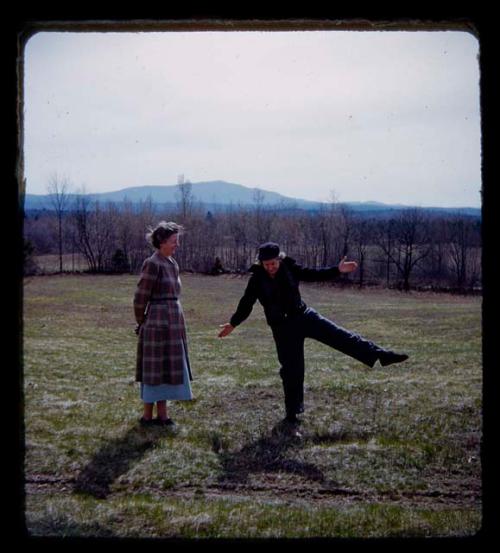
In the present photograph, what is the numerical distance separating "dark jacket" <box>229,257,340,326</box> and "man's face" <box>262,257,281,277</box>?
0.18ft

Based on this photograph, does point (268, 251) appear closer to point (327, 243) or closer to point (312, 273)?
point (312, 273)

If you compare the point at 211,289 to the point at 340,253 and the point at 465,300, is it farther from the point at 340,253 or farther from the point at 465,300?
the point at 465,300

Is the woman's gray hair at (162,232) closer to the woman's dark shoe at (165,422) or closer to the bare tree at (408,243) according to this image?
the woman's dark shoe at (165,422)

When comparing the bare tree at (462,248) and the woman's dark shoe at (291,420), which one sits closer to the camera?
the woman's dark shoe at (291,420)

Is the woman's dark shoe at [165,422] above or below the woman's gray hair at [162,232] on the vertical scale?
below

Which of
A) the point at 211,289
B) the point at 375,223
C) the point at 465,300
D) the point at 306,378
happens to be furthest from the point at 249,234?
the point at 306,378

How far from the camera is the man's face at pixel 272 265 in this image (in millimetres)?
6320

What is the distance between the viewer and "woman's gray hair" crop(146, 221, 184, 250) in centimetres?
617

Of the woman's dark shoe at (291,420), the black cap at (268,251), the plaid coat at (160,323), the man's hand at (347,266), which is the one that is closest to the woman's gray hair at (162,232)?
the plaid coat at (160,323)

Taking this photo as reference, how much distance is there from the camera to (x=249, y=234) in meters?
31.9

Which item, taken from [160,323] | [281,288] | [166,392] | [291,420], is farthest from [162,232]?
[291,420]

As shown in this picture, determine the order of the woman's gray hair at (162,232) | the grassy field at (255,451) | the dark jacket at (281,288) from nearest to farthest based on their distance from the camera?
the grassy field at (255,451) → the woman's gray hair at (162,232) → the dark jacket at (281,288)

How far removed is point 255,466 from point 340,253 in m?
24.4

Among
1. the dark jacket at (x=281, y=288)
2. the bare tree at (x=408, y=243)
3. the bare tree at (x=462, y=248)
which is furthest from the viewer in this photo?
the bare tree at (x=408, y=243)
